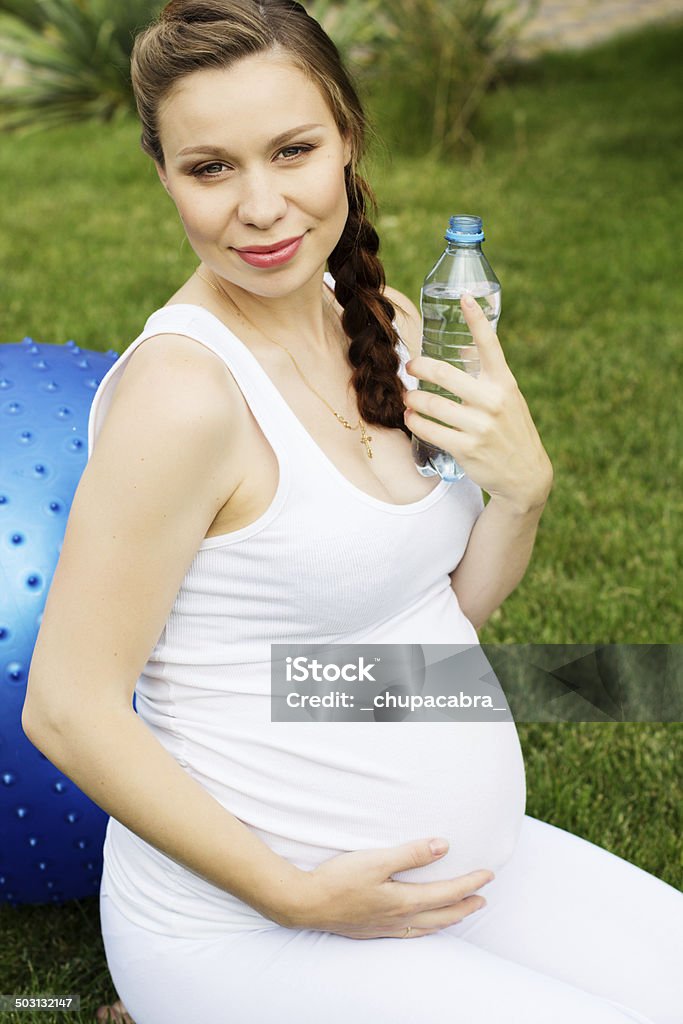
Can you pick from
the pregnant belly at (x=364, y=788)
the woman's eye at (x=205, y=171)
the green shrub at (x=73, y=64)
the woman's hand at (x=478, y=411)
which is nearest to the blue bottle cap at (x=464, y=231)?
the woman's hand at (x=478, y=411)

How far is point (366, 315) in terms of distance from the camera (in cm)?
217

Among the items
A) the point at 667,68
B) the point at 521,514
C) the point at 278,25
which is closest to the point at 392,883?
the point at 521,514

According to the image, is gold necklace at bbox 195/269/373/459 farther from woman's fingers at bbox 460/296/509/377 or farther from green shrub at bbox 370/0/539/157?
green shrub at bbox 370/0/539/157

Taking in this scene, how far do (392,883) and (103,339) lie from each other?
387cm

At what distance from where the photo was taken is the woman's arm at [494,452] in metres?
1.83

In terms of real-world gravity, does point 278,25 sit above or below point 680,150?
below

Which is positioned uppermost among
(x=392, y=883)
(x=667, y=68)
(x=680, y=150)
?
(x=667, y=68)

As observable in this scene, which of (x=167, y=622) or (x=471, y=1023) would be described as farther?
(x=167, y=622)

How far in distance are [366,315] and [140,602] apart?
30.5 inches

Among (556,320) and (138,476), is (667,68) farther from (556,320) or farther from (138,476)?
(138,476)

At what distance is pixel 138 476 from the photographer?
158cm

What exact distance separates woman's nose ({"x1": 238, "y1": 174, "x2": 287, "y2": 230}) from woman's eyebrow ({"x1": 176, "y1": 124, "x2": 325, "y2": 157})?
0.16 feet

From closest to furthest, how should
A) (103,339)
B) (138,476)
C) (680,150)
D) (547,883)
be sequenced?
(138,476), (547,883), (103,339), (680,150)

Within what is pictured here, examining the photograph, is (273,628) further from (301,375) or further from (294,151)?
(294,151)
